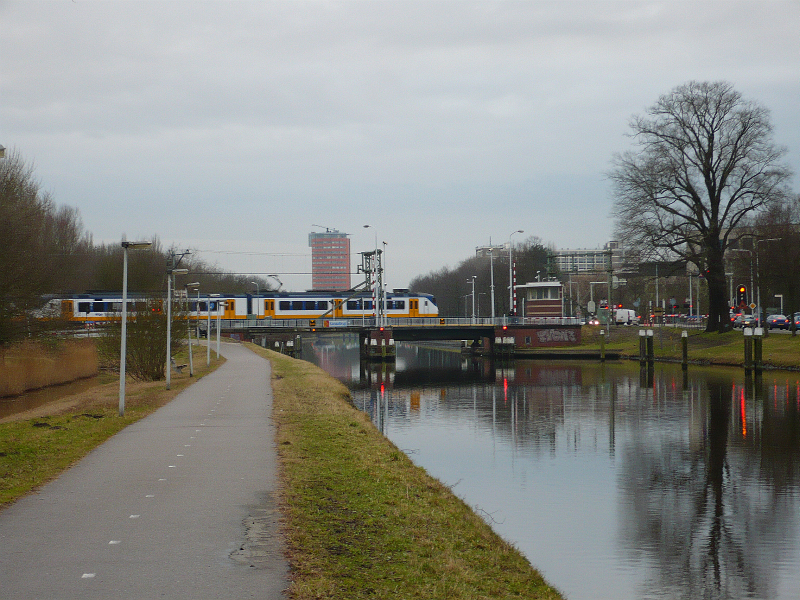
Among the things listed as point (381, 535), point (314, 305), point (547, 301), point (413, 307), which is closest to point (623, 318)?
point (547, 301)

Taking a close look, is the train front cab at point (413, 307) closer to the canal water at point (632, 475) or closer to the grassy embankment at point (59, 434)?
the canal water at point (632, 475)

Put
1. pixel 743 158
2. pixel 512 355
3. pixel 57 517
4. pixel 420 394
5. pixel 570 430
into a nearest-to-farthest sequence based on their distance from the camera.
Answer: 1. pixel 57 517
2. pixel 570 430
3. pixel 420 394
4. pixel 743 158
5. pixel 512 355

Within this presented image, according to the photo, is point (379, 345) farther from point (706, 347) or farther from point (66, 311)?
point (66, 311)

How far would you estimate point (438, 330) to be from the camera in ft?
258

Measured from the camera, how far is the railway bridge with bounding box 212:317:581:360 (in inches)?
3024

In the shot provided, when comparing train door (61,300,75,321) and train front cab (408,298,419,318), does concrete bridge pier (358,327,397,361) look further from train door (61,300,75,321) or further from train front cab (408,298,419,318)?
train door (61,300,75,321)

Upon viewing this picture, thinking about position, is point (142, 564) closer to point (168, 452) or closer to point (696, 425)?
point (168, 452)

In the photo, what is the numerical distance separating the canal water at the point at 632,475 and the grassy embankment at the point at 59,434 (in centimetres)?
737

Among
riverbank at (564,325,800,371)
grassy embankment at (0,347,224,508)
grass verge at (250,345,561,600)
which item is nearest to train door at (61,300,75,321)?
grassy embankment at (0,347,224,508)

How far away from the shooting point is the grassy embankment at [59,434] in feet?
43.9

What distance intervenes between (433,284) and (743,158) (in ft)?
353

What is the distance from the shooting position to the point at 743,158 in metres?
53.0

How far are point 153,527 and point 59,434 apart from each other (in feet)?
32.2

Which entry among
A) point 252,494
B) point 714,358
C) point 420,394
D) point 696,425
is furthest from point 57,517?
point 714,358
